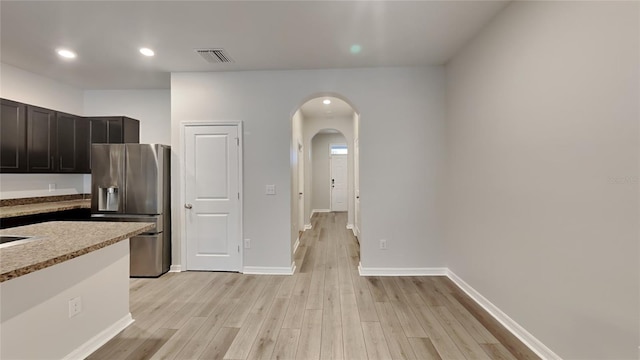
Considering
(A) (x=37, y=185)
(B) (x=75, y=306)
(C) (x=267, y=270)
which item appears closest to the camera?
(B) (x=75, y=306)

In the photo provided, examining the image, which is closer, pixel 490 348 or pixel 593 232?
pixel 593 232

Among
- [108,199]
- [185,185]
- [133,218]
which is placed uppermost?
[185,185]

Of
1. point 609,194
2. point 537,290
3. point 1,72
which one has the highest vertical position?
point 1,72

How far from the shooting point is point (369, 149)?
11.5 ft

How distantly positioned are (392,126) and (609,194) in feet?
7.46

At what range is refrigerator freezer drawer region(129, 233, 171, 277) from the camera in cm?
344

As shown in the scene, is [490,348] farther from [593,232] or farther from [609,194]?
[609,194]

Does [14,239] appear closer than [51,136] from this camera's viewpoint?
Yes

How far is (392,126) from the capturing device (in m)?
3.49

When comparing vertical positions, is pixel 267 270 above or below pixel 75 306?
below

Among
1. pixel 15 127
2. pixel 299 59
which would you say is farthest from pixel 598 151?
pixel 15 127

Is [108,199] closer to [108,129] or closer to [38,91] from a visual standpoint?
[108,129]

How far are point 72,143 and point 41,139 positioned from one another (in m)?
0.38

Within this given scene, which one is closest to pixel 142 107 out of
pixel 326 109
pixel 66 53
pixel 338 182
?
pixel 66 53
